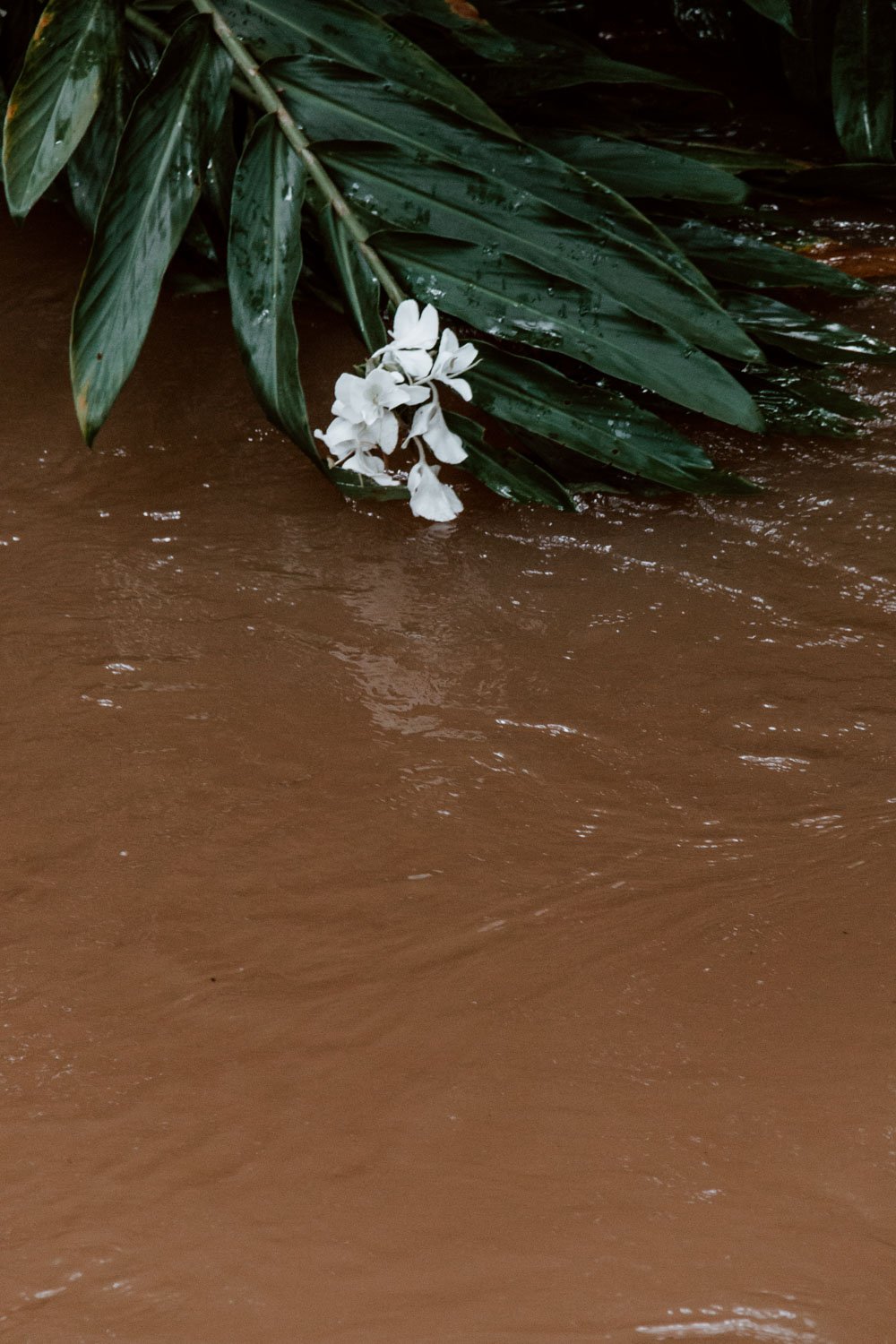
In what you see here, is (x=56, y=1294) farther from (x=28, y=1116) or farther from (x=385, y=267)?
(x=385, y=267)

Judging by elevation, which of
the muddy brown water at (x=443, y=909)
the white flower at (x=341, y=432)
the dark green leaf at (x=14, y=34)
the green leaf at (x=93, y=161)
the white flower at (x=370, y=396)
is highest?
the dark green leaf at (x=14, y=34)

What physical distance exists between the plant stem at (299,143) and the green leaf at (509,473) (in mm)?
190

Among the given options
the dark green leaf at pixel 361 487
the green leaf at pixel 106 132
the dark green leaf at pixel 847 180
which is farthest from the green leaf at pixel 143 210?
the dark green leaf at pixel 847 180

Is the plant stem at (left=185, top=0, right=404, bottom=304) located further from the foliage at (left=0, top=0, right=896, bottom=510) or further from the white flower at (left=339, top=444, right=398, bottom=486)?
the white flower at (left=339, top=444, right=398, bottom=486)

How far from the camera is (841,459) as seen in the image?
1.64m

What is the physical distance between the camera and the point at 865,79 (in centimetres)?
219

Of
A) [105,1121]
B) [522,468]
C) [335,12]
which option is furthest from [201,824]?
[335,12]

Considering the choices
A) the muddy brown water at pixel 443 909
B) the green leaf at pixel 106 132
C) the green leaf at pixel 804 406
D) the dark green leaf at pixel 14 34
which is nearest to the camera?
the muddy brown water at pixel 443 909

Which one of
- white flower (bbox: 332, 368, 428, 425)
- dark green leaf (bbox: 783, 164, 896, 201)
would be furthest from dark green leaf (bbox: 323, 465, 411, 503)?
dark green leaf (bbox: 783, 164, 896, 201)

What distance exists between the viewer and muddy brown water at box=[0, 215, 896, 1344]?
0.79m

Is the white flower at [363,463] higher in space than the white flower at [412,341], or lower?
lower

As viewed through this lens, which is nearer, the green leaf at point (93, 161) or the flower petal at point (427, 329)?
the flower petal at point (427, 329)

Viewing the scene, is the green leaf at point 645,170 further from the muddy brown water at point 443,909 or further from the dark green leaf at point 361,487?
the dark green leaf at point 361,487

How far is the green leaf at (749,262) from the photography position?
5.84 ft
